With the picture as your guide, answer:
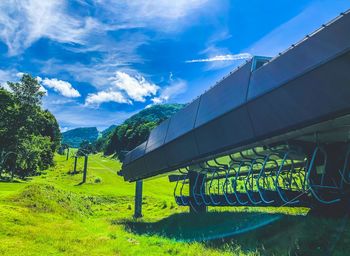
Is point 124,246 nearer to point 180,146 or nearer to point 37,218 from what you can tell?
point 180,146

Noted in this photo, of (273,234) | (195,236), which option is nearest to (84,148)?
(195,236)

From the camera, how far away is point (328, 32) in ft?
24.6

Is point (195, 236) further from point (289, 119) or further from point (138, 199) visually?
point (138, 199)

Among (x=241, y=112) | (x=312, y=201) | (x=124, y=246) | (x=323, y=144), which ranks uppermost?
(x=241, y=112)

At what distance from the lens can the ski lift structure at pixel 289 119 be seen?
746cm

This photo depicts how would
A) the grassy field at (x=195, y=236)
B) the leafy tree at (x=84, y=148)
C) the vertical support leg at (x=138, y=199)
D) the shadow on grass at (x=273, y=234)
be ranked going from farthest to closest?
the leafy tree at (x=84, y=148) < the vertical support leg at (x=138, y=199) < the grassy field at (x=195, y=236) < the shadow on grass at (x=273, y=234)

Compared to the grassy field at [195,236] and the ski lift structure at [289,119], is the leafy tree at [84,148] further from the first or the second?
the ski lift structure at [289,119]

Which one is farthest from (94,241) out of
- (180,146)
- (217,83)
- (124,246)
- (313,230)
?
(313,230)

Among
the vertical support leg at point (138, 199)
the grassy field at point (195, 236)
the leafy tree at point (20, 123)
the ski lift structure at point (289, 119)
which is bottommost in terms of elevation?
the grassy field at point (195, 236)

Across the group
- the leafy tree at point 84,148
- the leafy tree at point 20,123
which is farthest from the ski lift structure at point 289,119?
the leafy tree at point 20,123

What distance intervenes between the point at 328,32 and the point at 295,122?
208 centimetres

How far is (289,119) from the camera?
8.68m

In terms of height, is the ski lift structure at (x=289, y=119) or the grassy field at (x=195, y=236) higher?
the ski lift structure at (x=289, y=119)

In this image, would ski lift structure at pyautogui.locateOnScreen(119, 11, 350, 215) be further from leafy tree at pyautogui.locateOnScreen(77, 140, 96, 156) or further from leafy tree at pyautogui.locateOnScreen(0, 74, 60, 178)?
leafy tree at pyautogui.locateOnScreen(0, 74, 60, 178)
